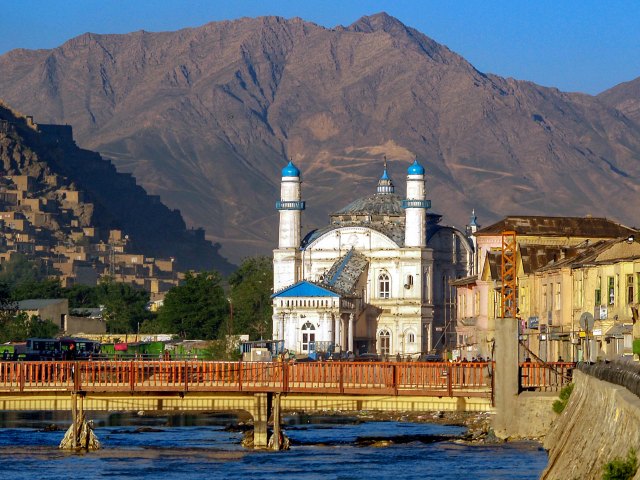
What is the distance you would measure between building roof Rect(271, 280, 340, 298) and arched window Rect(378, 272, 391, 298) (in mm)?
13546

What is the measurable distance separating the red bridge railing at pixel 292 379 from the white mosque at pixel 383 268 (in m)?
90.4

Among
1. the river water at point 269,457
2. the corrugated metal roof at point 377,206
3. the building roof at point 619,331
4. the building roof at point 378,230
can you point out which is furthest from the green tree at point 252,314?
the building roof at point 619,331

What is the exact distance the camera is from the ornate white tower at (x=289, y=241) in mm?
181000

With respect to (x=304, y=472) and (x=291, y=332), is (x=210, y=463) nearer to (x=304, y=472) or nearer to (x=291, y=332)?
(x=304, y=472)

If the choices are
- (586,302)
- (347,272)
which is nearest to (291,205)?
(347,272)

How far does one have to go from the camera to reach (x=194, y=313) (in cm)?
18950

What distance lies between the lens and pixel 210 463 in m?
68.3

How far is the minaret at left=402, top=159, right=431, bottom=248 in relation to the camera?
579 ft

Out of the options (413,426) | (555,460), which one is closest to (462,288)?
(413,426)

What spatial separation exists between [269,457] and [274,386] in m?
2.79

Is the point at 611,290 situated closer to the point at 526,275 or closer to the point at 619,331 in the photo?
the point at 619,331

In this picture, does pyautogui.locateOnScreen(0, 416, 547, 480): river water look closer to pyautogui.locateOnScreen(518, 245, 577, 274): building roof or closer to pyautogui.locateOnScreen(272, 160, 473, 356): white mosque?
pyautogui.locateOnScreen(518, 245, 577, 274): building roof

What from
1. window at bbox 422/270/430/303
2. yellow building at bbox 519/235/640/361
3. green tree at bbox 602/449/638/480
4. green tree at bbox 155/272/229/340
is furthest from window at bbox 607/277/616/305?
green tree at bbox 155/272/229/340

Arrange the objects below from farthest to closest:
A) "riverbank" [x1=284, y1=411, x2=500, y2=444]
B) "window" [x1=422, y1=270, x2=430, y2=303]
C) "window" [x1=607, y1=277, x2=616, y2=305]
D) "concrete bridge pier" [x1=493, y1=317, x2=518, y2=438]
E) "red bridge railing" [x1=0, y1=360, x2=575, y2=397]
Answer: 1. "window" [x1=422, y1=270, x2=430, y2=303]
2. "window" [x1=607, y1=277, x2=616, y2=305]
3. "riverbank" [x1=284, y1=411, x2=500, y2=444]
4. "red bridge railing" [x1=0, y1=360, x2=575, y2=397]
5. "concrete bridge pier" [x1=493, y1=317, x2=518, y2=438]
